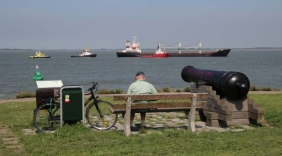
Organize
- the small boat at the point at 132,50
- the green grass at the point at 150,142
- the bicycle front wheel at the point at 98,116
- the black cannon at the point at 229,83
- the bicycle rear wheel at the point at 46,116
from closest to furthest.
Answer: the green grass at the point at 150,142
the bicycle rear wheel at the point at 46,116
the bicycle front wheel at the point at 98,116
the black cannon at the point at 229,83
the small boat at the point at 132,50

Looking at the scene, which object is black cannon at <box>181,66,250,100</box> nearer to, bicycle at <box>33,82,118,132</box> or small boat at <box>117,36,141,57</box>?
bicycle at <box>33,82,118,132</box>

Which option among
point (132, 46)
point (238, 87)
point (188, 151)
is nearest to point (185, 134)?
point (188, 151)

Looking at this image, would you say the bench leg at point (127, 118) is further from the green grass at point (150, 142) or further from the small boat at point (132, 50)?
the small boat at point (132, 50)

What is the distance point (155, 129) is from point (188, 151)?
225cm

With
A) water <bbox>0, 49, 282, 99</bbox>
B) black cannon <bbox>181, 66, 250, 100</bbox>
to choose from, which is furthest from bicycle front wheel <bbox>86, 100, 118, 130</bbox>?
water <bbox>0, 49, 282, 99</bbox>

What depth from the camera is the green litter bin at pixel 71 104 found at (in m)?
8.01

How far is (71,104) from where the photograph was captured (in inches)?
317

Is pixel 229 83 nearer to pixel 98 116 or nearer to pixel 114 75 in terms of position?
pixel 98 116

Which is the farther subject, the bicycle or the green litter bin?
the bicycle

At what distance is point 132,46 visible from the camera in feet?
437

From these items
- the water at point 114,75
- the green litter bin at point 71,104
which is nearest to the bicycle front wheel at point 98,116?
the green litter bin at point 71,104

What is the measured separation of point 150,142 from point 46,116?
7.63 ft

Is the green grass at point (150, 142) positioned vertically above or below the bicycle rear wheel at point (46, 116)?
below

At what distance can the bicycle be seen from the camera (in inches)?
324
